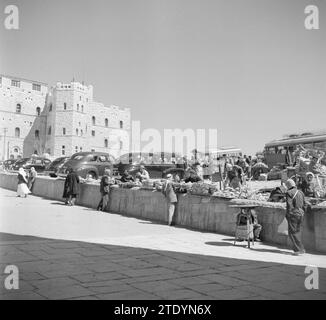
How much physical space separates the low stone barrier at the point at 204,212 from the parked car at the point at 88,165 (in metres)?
3.72

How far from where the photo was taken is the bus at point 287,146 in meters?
25.4

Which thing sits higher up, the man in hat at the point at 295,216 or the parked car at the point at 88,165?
the parked car at the point at 88,165

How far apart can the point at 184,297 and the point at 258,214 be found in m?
4.71

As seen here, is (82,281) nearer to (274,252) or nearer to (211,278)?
(211,278)

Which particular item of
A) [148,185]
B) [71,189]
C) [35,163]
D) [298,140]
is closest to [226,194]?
[148,185]

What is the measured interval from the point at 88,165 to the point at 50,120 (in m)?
60.7

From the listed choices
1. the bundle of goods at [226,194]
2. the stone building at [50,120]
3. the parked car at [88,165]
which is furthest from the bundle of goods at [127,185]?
the stone building at [50,120]

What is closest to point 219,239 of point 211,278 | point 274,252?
point 274,252

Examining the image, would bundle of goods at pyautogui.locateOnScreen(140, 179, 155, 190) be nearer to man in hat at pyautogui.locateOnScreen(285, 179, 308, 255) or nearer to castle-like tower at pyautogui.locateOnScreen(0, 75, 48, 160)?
man in hat at pyautogui.locateOnScreen(285, 179, 308, 255)

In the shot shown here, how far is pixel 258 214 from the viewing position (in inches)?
364

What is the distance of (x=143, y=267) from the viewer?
6.41m

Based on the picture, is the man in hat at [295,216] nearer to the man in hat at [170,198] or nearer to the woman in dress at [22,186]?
the man in hat at [170,198]

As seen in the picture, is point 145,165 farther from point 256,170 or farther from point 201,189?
point 201,189

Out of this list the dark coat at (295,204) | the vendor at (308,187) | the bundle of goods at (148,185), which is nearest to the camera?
the dark coat at (295,204)
